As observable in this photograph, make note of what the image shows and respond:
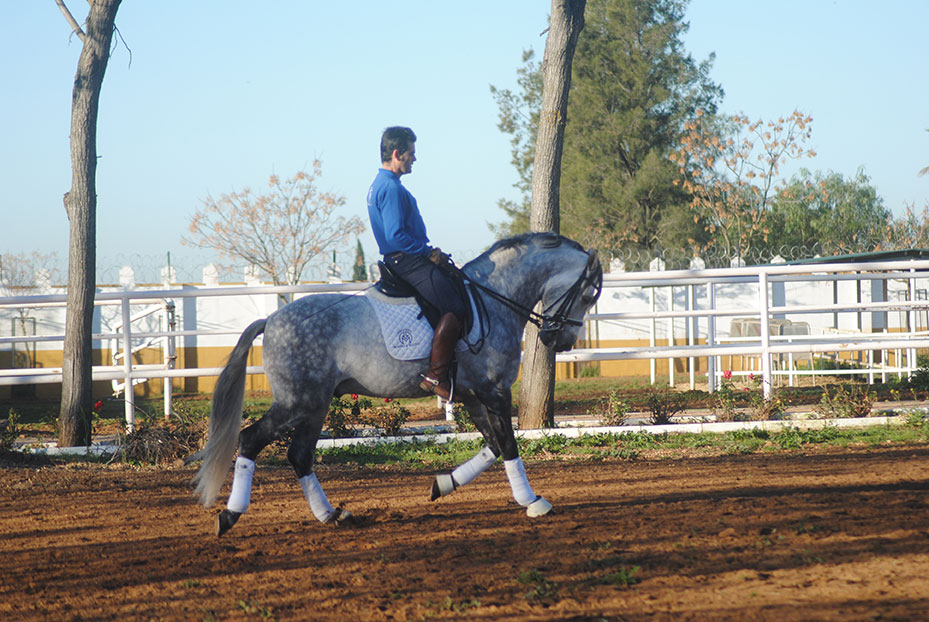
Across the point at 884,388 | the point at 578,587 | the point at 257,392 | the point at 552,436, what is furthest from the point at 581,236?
the point at 578,587

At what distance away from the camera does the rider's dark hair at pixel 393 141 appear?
5.96 m

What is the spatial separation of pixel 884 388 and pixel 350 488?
9541 mm

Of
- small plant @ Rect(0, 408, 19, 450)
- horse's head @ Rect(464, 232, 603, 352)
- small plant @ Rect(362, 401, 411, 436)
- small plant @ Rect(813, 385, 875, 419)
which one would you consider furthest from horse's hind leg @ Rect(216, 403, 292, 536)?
small plant @ Rect(813, 385, 875, 419)

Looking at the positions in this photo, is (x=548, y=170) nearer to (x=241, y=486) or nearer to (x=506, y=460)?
(x=506, y=460)

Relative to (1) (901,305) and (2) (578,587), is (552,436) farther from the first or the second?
(2) (578,587)

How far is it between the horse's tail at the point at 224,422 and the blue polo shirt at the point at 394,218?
1042 mm

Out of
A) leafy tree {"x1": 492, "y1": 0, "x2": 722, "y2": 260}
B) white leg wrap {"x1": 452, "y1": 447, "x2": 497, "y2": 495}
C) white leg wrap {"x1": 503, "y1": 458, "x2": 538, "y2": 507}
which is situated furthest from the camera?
leafy tree {"x1": 492, "y1": 0, "x2": 722, "y2": 260}

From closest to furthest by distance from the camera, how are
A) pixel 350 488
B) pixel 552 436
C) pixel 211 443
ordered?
pixel 211 443 < pixel 350 488 < pixel 552 436

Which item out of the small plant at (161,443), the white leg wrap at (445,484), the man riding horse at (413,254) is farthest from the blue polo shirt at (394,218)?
the small plant at (161,443)

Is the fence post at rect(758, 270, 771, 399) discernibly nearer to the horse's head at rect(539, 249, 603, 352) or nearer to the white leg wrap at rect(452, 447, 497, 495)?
the horse's head at rect(539, 249, 603, 352)

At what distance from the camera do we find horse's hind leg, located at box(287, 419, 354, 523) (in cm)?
586

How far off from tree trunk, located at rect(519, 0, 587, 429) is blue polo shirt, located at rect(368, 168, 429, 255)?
16.2 feet

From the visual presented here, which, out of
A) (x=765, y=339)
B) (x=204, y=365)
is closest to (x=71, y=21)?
(x=765, y=339)

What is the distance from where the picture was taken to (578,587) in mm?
4117
